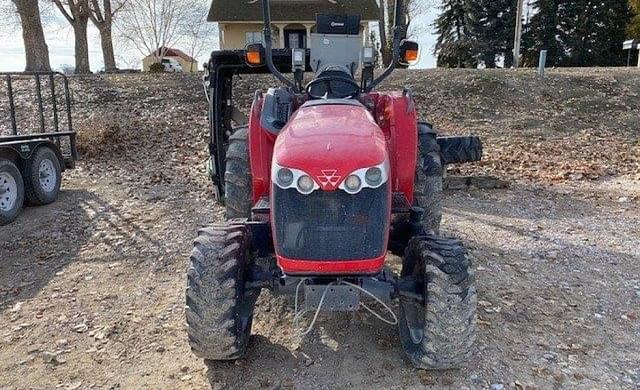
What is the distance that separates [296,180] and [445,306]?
1.02 meters

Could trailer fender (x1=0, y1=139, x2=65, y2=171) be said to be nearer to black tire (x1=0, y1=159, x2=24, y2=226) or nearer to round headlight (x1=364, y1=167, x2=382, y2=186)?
black tire (x1=0, y1=159, x2=24, y2=226)

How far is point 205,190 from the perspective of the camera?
740cm

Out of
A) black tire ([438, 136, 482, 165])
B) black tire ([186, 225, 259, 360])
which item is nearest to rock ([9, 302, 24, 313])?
black tire ([186, 225, 259, 360])

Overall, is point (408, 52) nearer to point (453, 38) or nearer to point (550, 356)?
point (550, 356)

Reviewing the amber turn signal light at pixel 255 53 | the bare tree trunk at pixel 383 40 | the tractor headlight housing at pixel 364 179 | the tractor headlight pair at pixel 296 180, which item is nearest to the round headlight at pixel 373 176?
the tractor headlight housing at pixel 364 179

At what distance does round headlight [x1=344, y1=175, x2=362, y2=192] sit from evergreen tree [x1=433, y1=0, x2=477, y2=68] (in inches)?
1290

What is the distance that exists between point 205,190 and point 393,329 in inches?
169

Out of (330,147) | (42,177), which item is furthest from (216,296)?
(42,177)

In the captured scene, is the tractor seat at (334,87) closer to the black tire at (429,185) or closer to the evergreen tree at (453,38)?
the black tire at (429,185)

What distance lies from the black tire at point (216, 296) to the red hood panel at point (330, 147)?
59cm

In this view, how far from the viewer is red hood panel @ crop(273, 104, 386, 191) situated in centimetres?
280

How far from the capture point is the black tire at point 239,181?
425cm

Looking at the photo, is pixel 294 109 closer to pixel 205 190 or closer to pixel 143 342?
pixel 143 342

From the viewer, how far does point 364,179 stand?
282cm
